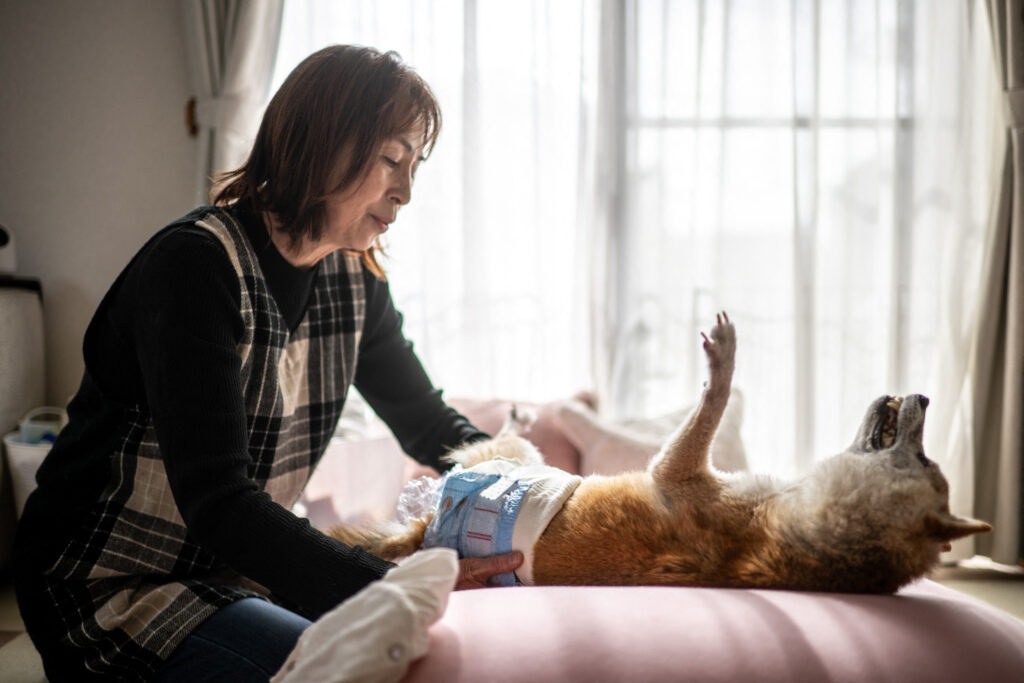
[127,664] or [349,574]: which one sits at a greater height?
[349,574]

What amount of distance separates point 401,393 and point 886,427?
0.90 metres

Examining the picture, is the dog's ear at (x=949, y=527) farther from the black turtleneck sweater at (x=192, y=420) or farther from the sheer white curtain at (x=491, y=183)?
the sheer white curtain at (x=491, y=183)

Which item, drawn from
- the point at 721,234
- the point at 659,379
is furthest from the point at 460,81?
the point at 659,379

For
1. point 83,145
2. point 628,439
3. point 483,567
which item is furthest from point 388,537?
point 83,145

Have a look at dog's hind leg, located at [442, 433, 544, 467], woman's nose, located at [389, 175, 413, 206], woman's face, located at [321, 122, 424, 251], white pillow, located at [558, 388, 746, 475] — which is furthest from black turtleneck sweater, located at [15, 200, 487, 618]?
white pillow, located at [558, 388, 746, 475]

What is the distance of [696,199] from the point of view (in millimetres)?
2492

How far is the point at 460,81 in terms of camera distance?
2475 millimetres

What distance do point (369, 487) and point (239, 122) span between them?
129cm

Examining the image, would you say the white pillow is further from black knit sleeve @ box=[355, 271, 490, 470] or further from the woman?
the woman

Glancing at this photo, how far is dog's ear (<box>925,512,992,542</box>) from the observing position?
2.63 ft

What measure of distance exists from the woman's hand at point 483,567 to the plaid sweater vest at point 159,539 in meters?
0.32

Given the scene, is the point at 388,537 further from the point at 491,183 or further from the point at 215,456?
the point at 491,183

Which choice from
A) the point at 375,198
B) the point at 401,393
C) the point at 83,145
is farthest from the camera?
the point at 83,145

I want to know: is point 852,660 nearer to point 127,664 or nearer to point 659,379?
point 127,664
